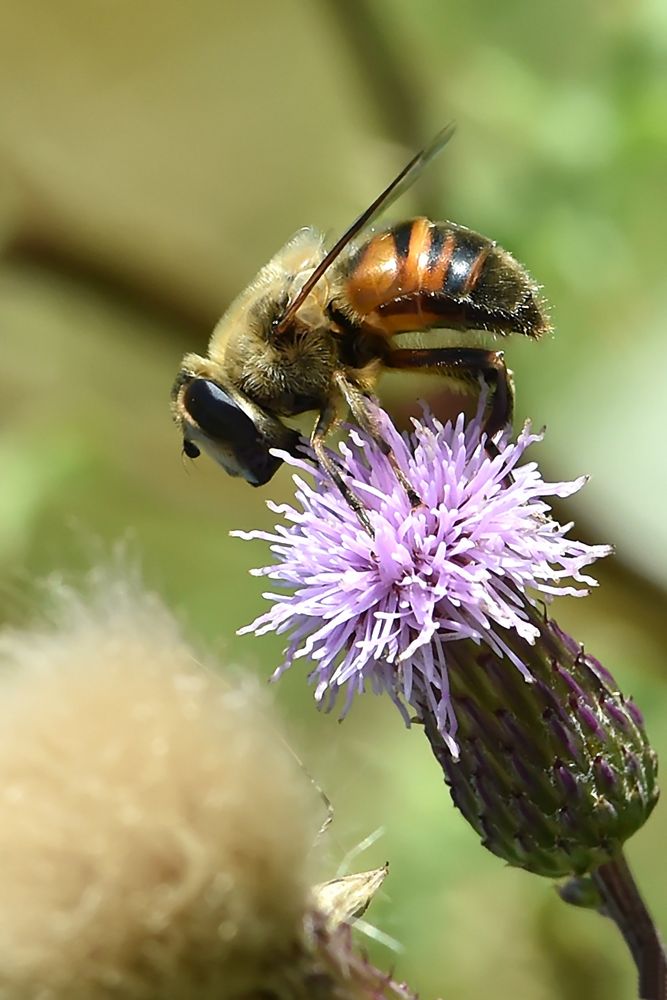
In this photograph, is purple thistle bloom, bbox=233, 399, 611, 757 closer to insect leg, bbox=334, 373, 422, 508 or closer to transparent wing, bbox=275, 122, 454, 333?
insect leg, bbox=334, 373, 422, 508

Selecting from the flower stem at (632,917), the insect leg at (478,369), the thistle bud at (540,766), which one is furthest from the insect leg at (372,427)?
the flower stem at (632,917)

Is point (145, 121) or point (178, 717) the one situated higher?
point (145, 121)

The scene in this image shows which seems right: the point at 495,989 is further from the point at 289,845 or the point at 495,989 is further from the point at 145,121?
the point at 145,121

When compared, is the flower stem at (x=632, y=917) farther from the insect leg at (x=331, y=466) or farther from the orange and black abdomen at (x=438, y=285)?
the orange and black abdomen at (x=438, y=285)

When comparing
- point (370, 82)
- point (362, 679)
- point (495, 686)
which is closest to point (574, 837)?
point (495, 686)

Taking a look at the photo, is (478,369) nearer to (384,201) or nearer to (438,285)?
(438,285)

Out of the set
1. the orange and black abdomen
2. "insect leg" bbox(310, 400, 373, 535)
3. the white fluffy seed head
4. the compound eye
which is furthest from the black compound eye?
the white fluffy seed head
